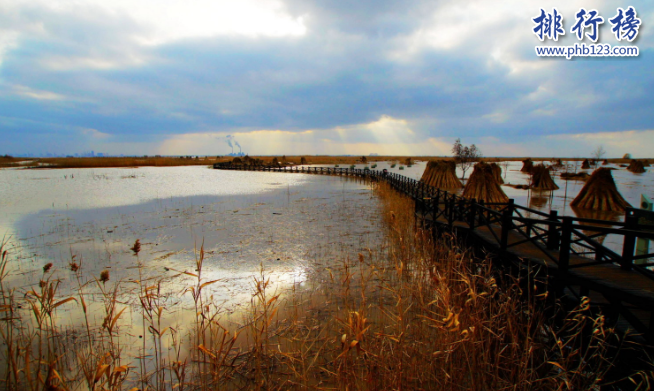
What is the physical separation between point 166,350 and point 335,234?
318 inches

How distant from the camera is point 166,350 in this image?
5.08 m

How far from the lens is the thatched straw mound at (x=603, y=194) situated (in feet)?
61.5

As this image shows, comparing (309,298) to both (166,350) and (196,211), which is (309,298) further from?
(196,211)

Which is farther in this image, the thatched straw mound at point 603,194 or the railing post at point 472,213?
the thatched straw mound at point 603,194

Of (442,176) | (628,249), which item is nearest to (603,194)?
(442,176)

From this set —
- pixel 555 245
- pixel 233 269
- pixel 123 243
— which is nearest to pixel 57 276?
pixel 123 243

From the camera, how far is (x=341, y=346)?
121 inches

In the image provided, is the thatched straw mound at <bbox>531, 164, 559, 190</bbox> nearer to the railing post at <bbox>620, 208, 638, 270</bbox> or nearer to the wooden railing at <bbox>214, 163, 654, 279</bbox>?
the wooden railing at <bbox>214, 163, 654, 279</bbox>

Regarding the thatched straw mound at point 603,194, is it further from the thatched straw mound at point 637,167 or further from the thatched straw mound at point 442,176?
the thatched straw mound at point 637,167

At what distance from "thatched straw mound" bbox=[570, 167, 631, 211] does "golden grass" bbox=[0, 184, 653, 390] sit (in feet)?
59.8

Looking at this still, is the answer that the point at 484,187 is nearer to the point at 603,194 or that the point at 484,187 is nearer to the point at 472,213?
the point at 603,194

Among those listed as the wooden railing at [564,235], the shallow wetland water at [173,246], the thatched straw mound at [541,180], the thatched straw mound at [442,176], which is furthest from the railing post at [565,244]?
the thatched straw mound at [541,180]

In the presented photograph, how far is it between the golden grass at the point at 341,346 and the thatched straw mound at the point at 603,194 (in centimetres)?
1822

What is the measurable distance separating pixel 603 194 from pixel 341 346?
77.3 feet
